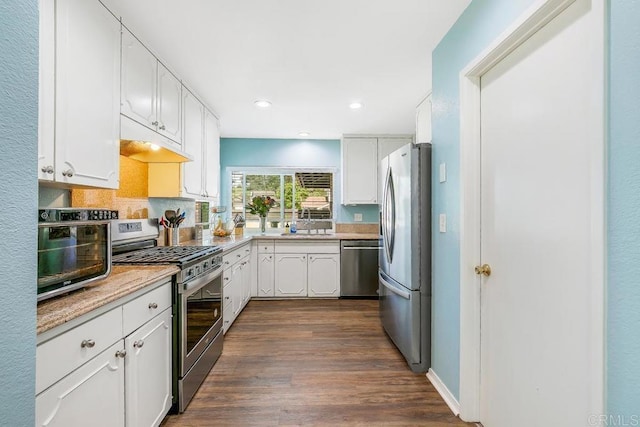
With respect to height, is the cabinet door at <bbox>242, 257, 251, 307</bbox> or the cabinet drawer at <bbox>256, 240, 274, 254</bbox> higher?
the cabinet drawer at <bbox>256, 240, 274, 254</bbox>

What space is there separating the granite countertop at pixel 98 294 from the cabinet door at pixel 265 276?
2380 millimetres

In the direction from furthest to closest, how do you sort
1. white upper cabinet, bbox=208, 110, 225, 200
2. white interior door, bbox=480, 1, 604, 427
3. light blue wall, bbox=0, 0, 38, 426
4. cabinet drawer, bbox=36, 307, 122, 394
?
1. white upper cabinet, bbox=208, 110, 225, 200
2. white interior door, bbox=480, 1, 604, 427
3. cabinet drawer, bbox=36, 307, 122, 394
4. light blue wall, bbox=0, 0, 38, 426

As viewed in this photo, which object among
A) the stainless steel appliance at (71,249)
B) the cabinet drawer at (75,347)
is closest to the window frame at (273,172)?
the stainless steel appliance at (71,249)

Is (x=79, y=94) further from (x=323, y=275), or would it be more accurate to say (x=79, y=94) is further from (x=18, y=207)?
(x=323, y=275)

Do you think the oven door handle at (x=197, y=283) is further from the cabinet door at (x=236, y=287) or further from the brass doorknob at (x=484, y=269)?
the brass doorknob at (x=484, y=269)

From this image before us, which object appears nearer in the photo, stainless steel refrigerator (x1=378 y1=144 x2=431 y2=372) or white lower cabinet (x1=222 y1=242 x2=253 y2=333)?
stainless steel refrigerator (x1=378 y1=144 x2=431 y2=372)

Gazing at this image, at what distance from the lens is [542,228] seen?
48.7 inches

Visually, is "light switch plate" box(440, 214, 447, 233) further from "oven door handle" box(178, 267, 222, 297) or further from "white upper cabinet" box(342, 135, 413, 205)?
"white upper cabinet" box(342, 135, 413, 205)

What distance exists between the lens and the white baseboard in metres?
1.77

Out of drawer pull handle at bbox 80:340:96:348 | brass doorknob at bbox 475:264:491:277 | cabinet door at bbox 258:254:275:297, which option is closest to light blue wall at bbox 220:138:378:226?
cabinet door at bbox 258:254:275:297

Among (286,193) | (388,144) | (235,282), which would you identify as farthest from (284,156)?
(235,282)

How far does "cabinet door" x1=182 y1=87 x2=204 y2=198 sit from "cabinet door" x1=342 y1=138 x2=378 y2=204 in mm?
2128

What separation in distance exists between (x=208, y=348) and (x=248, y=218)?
2.75m

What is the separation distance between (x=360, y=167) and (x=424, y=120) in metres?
1.70
